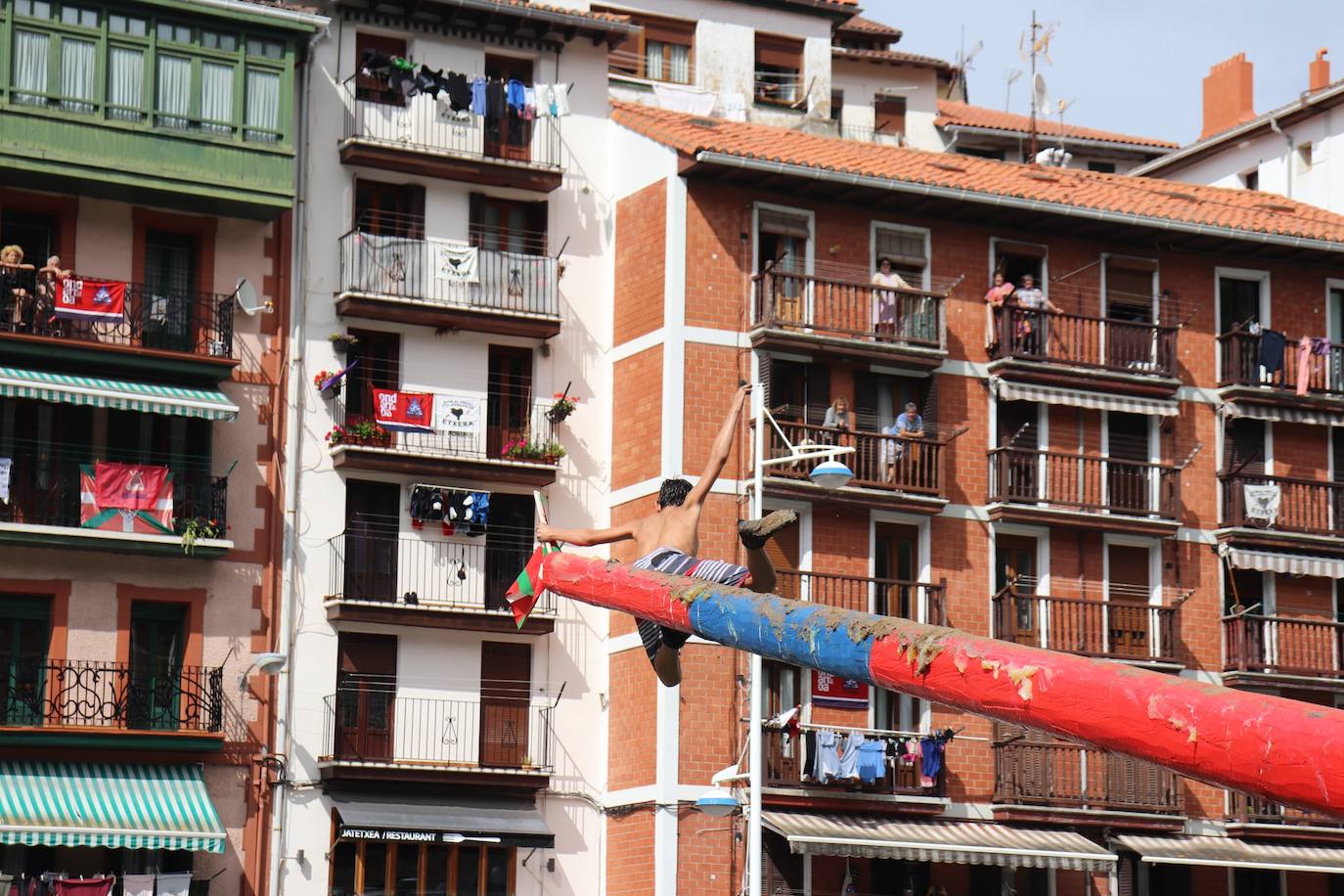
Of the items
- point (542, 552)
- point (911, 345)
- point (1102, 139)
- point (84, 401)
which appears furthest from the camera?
point (1102, 139)

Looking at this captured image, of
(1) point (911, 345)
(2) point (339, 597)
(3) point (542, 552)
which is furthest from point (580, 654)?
(3) point (542, 552)

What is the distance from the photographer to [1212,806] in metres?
47.8

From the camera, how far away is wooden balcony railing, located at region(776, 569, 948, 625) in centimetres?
4466

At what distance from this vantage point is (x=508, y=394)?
4609cm

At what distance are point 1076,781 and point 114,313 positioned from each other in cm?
2091

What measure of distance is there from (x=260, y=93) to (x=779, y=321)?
10967 mm

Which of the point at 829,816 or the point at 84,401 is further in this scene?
the point at 829,816

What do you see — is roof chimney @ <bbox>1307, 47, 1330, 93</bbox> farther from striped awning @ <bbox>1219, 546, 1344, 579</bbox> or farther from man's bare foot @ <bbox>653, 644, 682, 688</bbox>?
man's bare foot @ <bbox>653, 644, 682, 688</bbox>

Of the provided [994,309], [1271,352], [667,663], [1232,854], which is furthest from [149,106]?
[667,663]

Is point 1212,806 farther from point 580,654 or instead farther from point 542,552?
point 542,552

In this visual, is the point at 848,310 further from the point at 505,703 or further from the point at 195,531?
the point at 195,531

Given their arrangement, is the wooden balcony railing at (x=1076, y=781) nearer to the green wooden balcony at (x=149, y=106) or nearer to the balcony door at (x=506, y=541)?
the balcony door at (x=506, y=541)

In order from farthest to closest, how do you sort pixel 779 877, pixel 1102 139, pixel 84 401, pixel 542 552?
1. pixel 1102 139
2. pixel 779 877
3. pixel 84 401
4. pixel 542 552

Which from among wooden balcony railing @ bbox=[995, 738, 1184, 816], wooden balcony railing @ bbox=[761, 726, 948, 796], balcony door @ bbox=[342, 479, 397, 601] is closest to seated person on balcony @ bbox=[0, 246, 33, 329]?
balcony door @ bbox=[342, 479, 397, 601]
